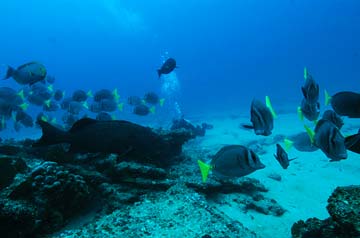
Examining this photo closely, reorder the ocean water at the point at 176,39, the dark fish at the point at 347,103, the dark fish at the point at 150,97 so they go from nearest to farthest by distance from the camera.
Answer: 1. the dark fish at the point at 347,103
2. the dark fish at the point at 150,97
3. the ocean water at the point at 176,39

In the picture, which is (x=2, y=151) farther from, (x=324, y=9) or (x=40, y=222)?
(x=324, y=9)

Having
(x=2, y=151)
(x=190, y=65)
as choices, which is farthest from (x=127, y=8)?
(x=2, y=151)

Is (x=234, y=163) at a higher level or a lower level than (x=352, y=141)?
lower

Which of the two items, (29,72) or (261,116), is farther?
(29,72)

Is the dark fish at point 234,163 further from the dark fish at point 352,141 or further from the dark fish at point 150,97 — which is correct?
the dark fish at point 150,97

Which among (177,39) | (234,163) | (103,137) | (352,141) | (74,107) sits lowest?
(234,163)

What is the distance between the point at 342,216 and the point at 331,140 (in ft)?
2.93

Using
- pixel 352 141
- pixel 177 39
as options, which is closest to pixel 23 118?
pixel 352 141

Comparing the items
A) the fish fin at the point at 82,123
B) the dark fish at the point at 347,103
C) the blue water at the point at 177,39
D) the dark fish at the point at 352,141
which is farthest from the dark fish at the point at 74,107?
the blue water at the point at 177,39

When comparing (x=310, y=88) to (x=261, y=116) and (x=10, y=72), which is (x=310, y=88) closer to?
(x=261, y=116)

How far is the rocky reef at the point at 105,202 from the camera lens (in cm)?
379

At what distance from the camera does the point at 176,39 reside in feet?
549

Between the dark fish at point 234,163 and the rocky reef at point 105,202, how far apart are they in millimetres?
857

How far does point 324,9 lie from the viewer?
14850 cm
